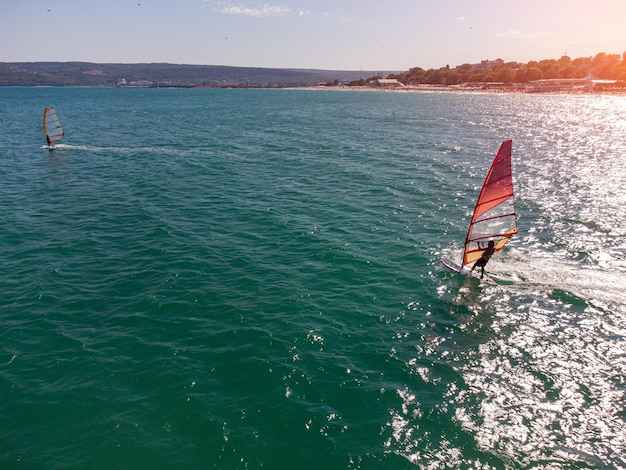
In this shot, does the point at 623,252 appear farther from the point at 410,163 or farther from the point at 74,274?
the point at 74,274

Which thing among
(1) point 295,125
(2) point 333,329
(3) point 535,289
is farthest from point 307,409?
(1) point 295,125

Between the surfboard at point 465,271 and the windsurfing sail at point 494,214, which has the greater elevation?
the windsurfing sail at point 494,214

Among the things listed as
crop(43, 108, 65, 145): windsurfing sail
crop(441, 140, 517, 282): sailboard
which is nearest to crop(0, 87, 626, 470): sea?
crop(441, 140, 517, 282): sailboard

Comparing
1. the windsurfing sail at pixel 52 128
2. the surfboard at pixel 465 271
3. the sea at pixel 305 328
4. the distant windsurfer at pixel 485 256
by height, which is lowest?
the sea at pixel 305 328

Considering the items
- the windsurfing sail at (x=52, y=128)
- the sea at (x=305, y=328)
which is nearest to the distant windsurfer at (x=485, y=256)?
the sea at (x=305, y=328)

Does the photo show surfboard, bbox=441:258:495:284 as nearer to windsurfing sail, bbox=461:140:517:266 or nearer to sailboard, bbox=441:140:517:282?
sailboard, bbox=441:140:517:282

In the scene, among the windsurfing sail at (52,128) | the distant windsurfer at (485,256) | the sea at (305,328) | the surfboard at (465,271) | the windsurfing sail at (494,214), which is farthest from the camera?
the windsurfing sail at (52,128)

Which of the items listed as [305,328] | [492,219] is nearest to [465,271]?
[492,219]

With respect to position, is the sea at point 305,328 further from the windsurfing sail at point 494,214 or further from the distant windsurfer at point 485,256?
the windsurfing sail at point 494,214
